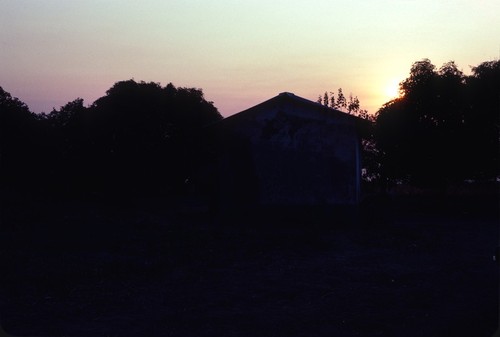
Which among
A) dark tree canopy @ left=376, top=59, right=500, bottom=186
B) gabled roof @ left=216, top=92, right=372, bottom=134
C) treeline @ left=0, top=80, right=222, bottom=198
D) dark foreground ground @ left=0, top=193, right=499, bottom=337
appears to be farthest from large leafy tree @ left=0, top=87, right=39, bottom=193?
dark tree canopy @ left=376, top=59, right=500, bottom=186

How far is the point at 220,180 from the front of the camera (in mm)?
22328

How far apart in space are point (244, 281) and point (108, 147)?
1118 inches

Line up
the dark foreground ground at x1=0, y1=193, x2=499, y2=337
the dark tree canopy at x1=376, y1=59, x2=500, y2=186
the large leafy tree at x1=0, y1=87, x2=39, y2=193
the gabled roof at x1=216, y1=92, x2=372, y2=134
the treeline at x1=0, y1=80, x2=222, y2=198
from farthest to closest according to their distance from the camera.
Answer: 1. the large leafy tree at x1=0, y1=87, x2=39, y2=193
2. the treeline at x1=0, y1=80, x2=222, y2=198
3. the dark tree canopy at x1=376, y1=59, x2=500, y2=186
4. the gabled roof at x1=216, y1=92, x2=372, y2=134
5. the dark foreground ground at x1=0, y1=193, x2=499, y2=337

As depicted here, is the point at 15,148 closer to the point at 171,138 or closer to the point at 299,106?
the point at 171,138

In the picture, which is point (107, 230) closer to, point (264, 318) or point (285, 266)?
point (285, 266)

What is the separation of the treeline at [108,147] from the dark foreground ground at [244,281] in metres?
17.1

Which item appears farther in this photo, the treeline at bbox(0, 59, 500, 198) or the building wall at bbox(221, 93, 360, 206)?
the treeline at bbox(0, 59, 500, 198)

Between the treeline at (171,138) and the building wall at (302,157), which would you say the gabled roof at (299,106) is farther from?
the treeline at (171,138)

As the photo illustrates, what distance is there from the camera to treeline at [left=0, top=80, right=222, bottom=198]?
36531 millimetres

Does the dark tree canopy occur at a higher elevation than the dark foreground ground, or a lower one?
higher

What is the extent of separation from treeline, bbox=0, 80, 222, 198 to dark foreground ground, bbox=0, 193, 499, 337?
17.1m

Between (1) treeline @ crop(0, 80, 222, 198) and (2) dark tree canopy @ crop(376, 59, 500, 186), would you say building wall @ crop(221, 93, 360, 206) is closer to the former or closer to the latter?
(2) dark tree canopy @ crop(376, 59, 500, 186)

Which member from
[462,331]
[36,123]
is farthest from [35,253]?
[36,123]

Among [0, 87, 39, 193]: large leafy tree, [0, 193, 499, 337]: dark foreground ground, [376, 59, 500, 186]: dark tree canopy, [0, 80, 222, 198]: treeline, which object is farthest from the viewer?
[0, 87, 39, 193]: large leafy tree
